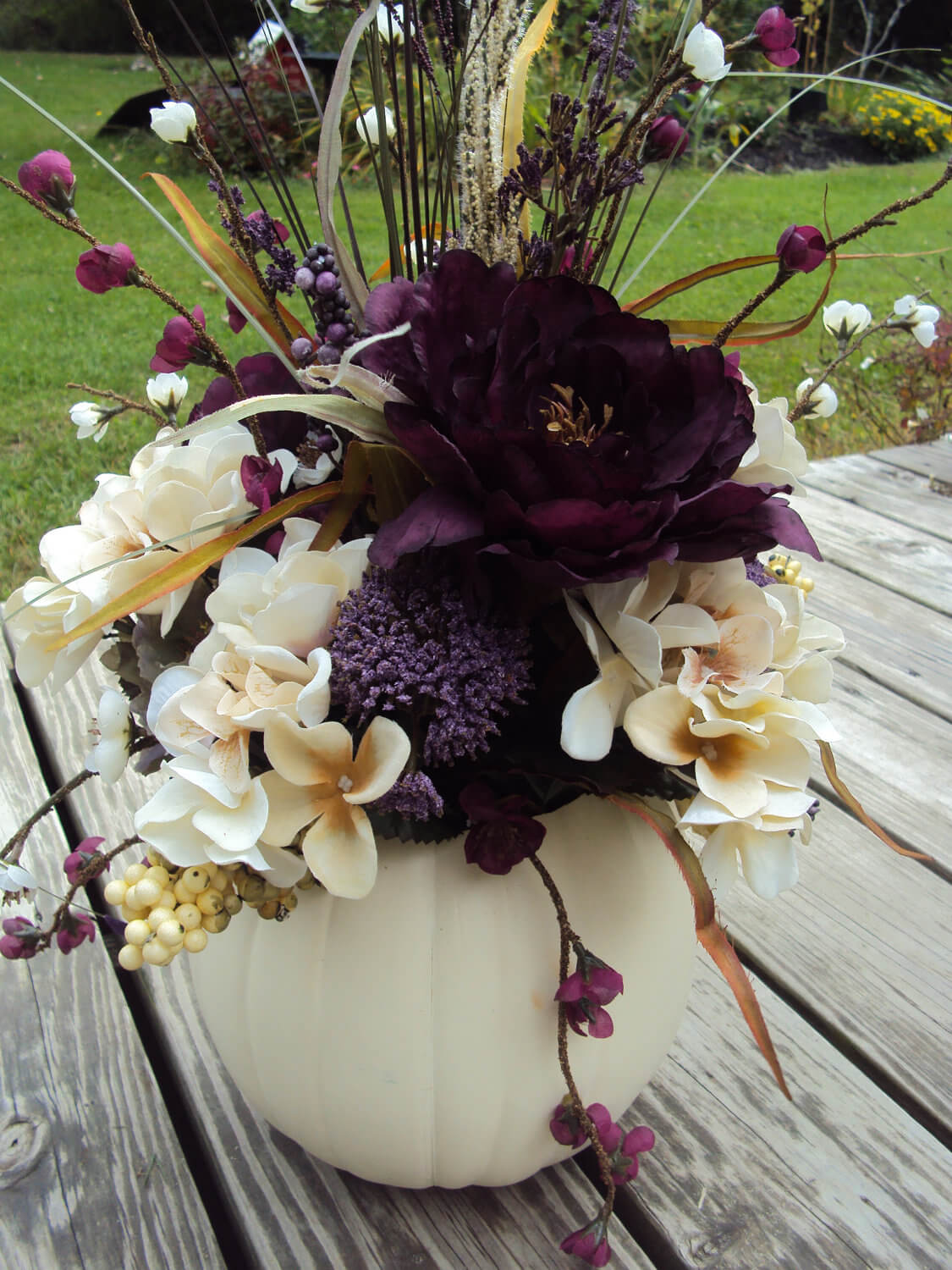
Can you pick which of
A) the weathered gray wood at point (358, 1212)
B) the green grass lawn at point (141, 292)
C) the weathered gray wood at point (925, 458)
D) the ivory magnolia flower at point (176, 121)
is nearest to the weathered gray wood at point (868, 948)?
the weathered gray wood at point (358, 1212)

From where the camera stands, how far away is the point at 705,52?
1.69ft

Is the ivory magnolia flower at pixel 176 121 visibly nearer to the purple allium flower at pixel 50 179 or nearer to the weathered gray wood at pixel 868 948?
the purple allium flower at pixel 50 179

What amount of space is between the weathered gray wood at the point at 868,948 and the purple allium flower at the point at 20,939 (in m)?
0.58

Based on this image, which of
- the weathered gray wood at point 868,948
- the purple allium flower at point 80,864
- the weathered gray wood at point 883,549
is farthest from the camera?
the weathered gray wood at point 883,549

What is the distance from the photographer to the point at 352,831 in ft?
1.73

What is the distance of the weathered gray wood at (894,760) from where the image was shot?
1034 millimetres

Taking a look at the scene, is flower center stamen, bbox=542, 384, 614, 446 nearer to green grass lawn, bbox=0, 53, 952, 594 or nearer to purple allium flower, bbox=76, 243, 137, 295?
purple allium flower, bbox=76, 243, 137, 295

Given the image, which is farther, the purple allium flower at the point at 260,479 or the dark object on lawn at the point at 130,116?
the dark object on lawn at the point at 130,116

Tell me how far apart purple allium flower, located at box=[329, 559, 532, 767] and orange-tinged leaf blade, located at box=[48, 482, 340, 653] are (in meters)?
0.06

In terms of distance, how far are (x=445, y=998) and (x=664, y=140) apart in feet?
1.72

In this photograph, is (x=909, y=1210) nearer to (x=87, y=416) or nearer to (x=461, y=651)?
(x=461, y=651)

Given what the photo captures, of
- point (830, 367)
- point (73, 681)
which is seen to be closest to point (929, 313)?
point (830, 367)

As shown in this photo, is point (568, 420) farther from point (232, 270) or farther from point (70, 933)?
point (70, 933)

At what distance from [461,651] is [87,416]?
34 cm
